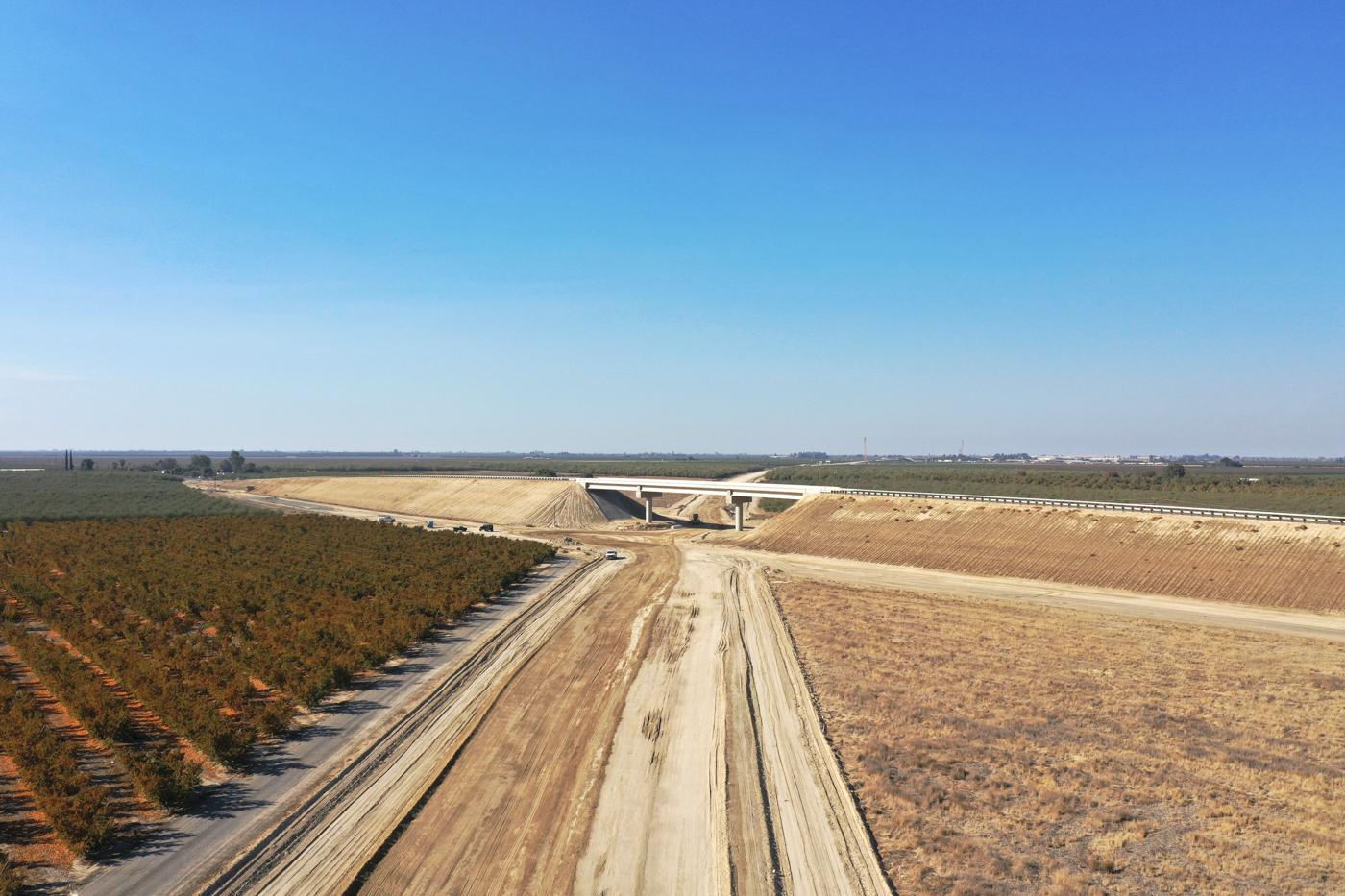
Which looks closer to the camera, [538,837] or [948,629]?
[538,837]

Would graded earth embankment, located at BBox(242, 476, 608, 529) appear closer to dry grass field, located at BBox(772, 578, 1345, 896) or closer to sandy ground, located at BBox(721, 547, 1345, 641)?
sandy ground, located at BBox(721, 547, 1345, 641)

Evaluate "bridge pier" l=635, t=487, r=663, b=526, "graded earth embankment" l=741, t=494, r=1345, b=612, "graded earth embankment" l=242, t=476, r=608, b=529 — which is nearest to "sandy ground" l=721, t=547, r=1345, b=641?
"graded earth embankment" l=741, t=494, r=1345, b=612

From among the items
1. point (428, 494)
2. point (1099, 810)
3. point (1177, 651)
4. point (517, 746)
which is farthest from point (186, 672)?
point (428, 494)

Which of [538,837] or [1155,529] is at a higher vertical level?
[1155,529]

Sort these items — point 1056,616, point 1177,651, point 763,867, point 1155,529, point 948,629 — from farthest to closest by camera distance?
point 1155,529
point 1056,616
point 948,629
point 1177,651
point 763,867

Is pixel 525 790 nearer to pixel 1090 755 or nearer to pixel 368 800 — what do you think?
pixel 368 800

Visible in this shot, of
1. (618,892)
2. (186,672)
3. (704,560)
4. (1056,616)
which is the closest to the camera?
(618,892)

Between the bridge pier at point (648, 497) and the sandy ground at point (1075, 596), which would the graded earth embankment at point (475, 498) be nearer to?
the bridge pier at point (648, 497)

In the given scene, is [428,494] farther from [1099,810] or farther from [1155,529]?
[1099,810]
